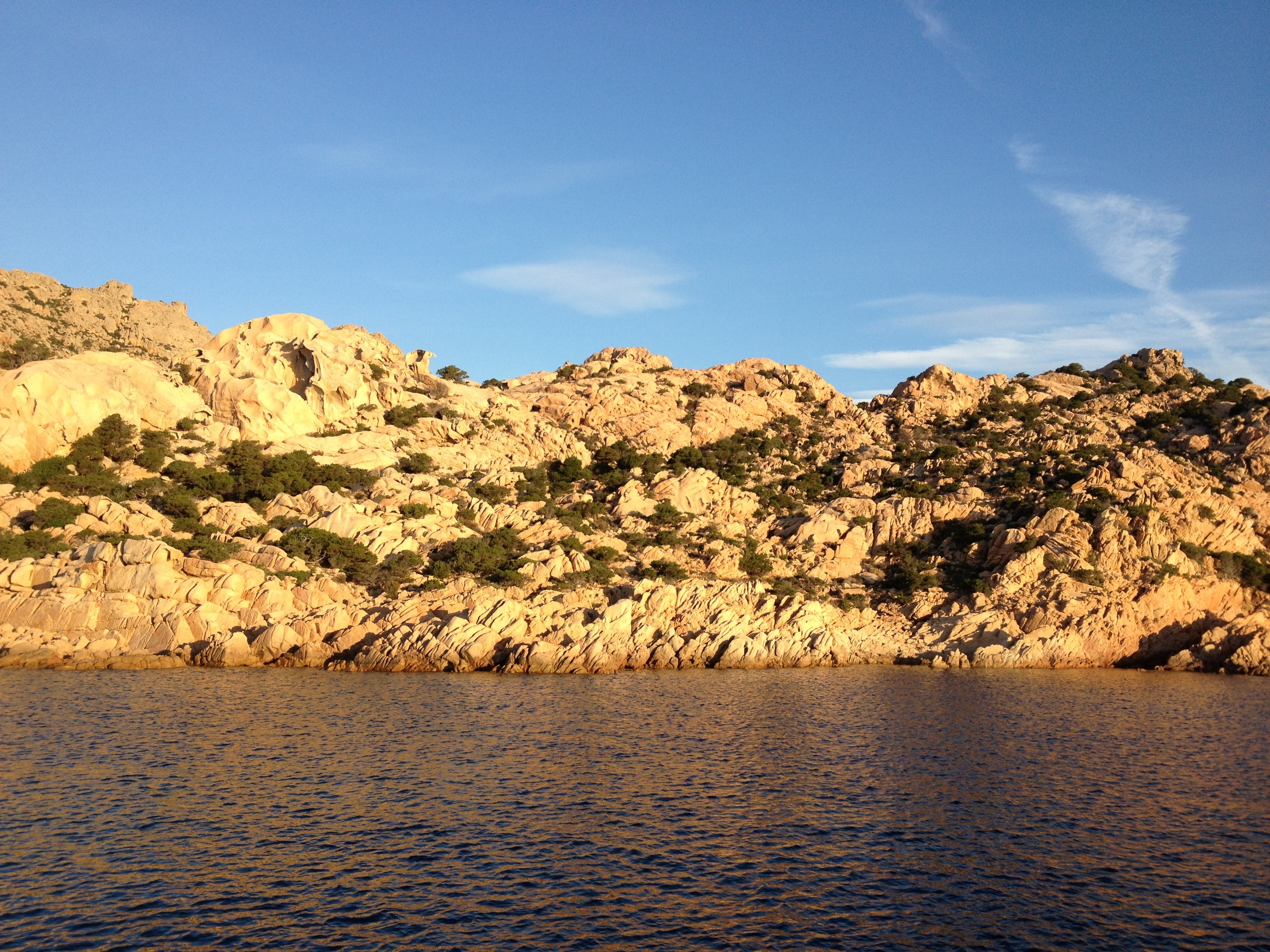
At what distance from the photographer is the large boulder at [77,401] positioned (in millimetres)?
65188

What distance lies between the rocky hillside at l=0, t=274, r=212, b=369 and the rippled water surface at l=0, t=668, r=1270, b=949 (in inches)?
3568

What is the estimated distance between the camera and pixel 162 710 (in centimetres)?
3688

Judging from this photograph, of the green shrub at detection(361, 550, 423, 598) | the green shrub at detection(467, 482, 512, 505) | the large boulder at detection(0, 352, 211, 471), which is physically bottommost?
the green shrub at detection(361, 550, 423, 598)

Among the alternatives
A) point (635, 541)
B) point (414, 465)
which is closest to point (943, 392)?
point (635, 541)

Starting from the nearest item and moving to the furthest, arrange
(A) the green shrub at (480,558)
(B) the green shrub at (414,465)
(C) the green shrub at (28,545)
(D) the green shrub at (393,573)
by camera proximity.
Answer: (C) the green shrub at (28,545) < (D) the green shrub at (393,573) < (A) the green shrub at (480,558) < (B) the green shrub at (414,465)

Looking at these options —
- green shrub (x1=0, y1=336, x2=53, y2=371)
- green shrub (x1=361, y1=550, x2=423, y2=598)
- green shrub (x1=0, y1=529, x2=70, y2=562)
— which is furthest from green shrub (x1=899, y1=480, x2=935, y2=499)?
green shrub (x1=0, y1=336, x2=53, y2=371)

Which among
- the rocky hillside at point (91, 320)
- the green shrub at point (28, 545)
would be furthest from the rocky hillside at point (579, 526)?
the rocky hillside at point (91, 320)

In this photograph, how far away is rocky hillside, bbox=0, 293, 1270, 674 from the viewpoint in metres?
53.2

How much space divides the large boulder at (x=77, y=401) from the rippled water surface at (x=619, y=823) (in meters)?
32.5

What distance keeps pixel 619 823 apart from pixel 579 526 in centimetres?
4578

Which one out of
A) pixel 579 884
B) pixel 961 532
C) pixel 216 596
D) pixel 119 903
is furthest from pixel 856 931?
pixel 961 532

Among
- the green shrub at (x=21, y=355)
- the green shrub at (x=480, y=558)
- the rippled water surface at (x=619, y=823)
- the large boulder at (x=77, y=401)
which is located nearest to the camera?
Result: the rippled water surface at (x=619, y=823)

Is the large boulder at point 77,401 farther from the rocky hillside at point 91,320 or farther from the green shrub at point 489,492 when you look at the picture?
the rocky hillside at point 91,320

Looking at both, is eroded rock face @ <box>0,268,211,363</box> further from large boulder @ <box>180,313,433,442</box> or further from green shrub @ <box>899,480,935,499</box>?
green shrub @ <box>899,480,935,499</box>
